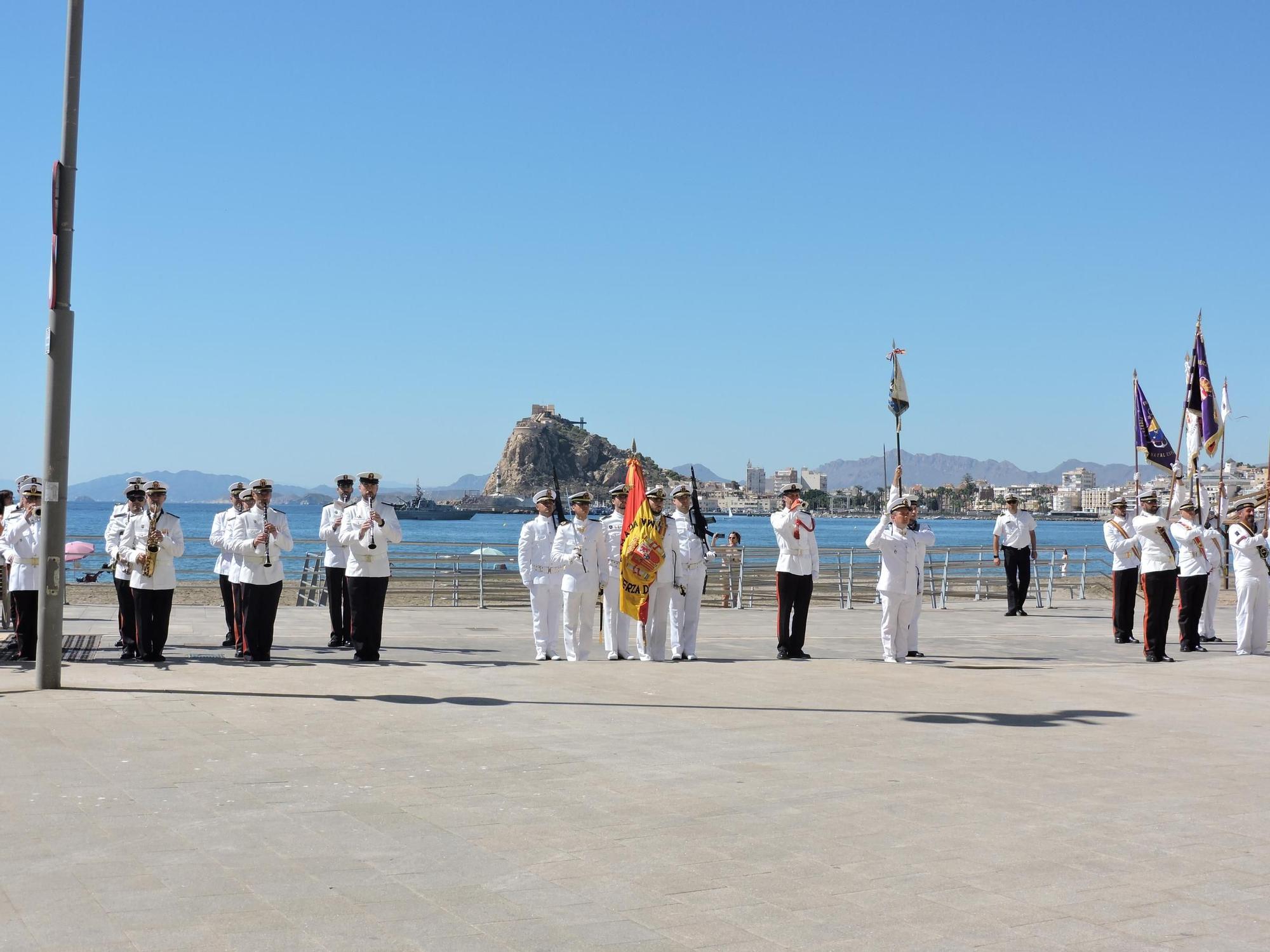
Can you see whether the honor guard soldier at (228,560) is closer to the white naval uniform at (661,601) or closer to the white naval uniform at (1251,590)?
the white naval uniform at (661,601)

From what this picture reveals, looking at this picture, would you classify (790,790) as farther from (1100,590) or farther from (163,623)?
(1100,590)

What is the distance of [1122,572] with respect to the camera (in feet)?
57.6

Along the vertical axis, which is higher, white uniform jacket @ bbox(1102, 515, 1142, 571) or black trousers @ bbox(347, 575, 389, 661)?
white uniform jacket @ bbox(1102, 515, 1142, 571)

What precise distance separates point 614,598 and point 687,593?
2.70ft

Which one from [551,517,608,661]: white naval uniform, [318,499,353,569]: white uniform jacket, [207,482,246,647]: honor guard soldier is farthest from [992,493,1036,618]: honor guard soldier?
[207,482,246,647]: honor guard soldier

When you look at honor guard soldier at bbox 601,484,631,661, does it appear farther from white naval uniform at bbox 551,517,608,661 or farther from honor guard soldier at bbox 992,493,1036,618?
honor guard soldier at bbox 992,493,1036,618

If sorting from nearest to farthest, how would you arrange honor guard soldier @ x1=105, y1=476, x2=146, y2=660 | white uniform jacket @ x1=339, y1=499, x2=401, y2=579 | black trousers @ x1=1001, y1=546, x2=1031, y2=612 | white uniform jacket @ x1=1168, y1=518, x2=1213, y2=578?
honor guard soldier @ x1=105, y1=476, x2=146, y2=660 → white uniform jacket @ x1=339, y1=499, x2=401, y2=579 → white uniform jacket @ x1=1168, y1=518, x2=1213, y2=578 → black trousers @ x1=1001, y1=546, x2=1031, y2=612

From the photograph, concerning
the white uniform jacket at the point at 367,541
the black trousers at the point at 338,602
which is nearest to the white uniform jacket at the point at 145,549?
the white uniform jacket at the point at 367,541

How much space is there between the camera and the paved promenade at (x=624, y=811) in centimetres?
483

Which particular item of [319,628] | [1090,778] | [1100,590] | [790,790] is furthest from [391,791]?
[1100,590]

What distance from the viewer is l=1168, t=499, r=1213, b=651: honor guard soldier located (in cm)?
1547

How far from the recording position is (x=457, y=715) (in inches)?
376

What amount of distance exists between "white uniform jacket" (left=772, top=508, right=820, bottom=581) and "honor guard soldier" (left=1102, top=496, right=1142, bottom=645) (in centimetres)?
517

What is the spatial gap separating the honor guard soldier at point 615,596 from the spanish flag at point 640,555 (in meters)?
0.23
